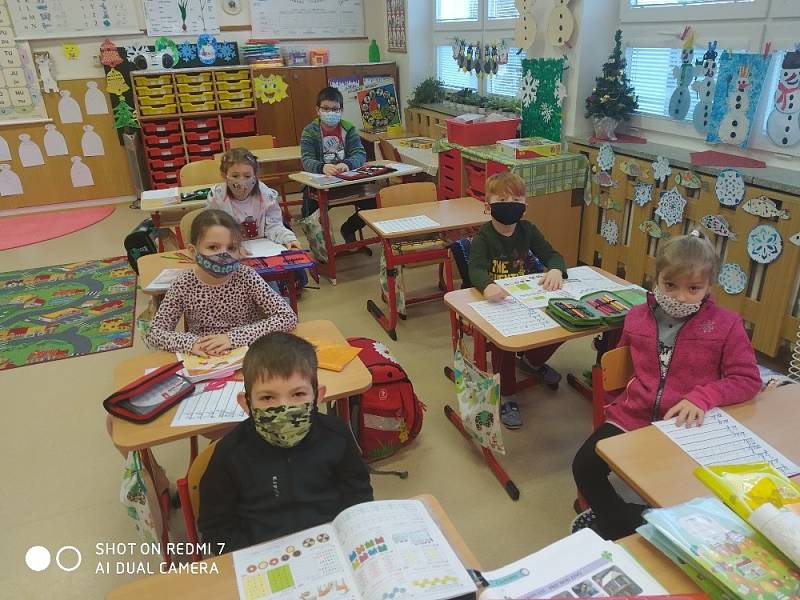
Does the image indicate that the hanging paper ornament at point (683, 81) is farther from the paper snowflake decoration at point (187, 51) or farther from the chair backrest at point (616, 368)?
the paper snowflake decoration at point (187, 51)

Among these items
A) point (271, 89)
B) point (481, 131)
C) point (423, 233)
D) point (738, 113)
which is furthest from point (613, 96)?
point (271, 89)

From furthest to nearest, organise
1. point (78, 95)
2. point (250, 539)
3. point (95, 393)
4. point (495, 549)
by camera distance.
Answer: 1. point (78, 95)
2. point (95, 393)
3. point (495, 549)
4. point (250, 539)

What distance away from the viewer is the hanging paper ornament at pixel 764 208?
2.79m

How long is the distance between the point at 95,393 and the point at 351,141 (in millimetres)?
2681

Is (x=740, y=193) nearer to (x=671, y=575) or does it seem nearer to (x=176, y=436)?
(x=671, y=575)

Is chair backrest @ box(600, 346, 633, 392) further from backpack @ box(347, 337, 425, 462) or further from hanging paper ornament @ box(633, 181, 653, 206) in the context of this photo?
hanging paper ornament @ box(633, 181, 653, 206)

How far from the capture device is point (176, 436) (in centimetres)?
158

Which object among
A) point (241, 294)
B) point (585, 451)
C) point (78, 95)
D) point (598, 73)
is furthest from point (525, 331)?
point (78, 95)

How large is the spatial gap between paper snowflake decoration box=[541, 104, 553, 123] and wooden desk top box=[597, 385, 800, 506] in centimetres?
304

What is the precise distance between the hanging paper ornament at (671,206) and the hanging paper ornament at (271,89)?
4.39 metres

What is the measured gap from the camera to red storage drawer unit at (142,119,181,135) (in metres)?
6.19

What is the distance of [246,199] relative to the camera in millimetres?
3412

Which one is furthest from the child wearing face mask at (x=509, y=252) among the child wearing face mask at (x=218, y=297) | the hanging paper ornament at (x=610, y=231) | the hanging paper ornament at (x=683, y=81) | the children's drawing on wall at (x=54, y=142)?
the children's drawing on wall at (x=54, y=142)

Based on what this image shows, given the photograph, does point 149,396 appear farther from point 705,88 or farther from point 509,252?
point 705,88
